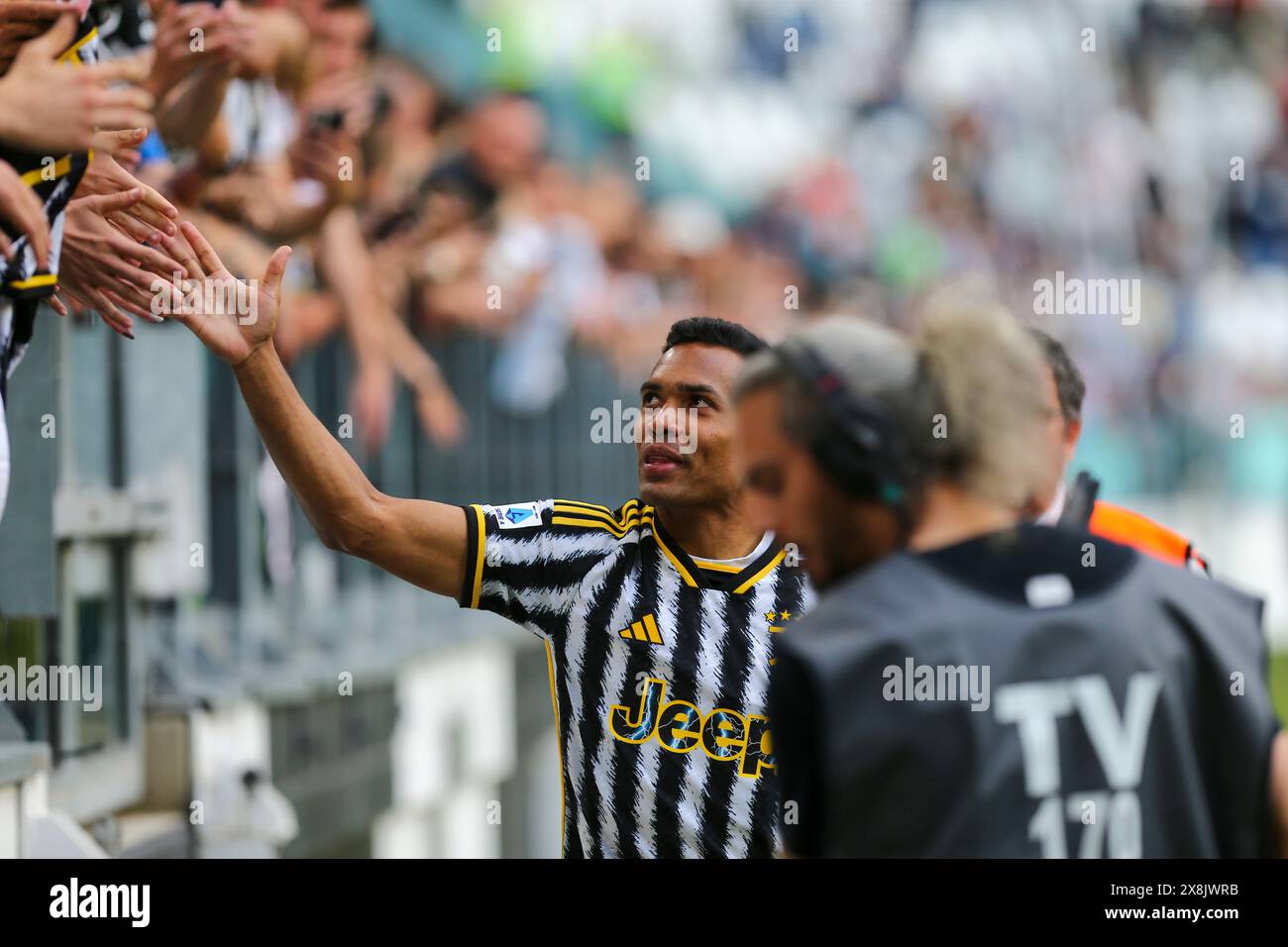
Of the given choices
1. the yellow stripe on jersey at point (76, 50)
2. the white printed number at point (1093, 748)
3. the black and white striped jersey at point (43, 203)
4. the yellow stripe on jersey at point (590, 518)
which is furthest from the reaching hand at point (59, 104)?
the white printed number at point (1093, 748)

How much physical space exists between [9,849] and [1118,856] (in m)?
2.45

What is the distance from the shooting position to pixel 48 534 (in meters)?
3.67

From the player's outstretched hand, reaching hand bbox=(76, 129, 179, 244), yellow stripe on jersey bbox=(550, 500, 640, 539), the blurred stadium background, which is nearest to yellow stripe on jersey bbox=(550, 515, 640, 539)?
yellow stripe on jersey bbox=(550, 500, 640, 539)

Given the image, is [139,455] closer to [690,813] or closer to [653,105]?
[690,813]

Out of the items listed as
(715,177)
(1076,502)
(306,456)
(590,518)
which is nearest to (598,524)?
(590,518)

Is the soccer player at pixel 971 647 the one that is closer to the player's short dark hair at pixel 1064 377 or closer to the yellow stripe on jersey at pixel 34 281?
the player's short dark hair at pixel 1064 377

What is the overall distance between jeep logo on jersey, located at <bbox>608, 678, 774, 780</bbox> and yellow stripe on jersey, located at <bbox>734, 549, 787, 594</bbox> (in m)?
0.21

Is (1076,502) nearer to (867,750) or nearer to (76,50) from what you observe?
(867,750)

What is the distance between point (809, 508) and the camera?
71.3 inches

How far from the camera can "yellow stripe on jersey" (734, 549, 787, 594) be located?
→ 2811 mm

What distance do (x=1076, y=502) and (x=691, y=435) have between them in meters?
0.72

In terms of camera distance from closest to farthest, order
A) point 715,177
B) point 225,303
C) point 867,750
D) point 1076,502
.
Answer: point 867,750
point 225,303
point 1076,502
point 715,177

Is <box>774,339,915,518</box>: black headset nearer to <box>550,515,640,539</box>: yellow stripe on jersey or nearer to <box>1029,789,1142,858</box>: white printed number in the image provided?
<box>1029,789,1142,858</box>: white printed number
